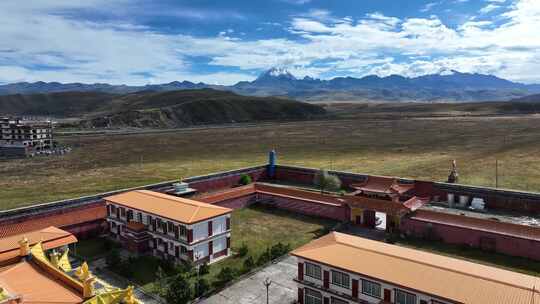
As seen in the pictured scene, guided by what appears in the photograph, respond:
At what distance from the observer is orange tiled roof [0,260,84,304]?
57.1 ft

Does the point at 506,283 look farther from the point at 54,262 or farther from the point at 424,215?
the point at 54,262

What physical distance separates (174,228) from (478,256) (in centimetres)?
2711

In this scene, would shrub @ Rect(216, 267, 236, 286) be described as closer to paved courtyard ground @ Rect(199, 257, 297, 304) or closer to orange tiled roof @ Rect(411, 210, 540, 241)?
paved courtyard ground @ Rect(199, 257, 297, 304)

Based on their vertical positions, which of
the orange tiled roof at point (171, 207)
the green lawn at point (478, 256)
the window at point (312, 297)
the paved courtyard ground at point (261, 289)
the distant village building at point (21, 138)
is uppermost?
the distant village building at point (21, 138)

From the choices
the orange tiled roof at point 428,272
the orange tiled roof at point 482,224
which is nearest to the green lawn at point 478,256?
the orange tiled roof at point 482,224

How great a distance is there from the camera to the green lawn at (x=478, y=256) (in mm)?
33575

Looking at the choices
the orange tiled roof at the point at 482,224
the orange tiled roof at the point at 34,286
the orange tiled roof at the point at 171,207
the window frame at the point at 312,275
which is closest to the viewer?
the orange tiled roof at the point at 34,286

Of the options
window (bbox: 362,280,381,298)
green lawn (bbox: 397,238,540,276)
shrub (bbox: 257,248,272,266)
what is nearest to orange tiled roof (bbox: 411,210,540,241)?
green lawn (bbox: 397,238,540,276)

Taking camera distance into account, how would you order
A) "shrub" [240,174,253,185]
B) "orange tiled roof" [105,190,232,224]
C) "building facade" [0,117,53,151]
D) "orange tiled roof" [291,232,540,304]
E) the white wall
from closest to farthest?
"orange tiled roof" [291,232,540,304] → "orange tiled roof" [105,190,232,224] → the white wall → "shrub" [240,174,253,185] → "building facade" [0,117,53,151]

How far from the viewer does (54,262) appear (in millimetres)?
23656

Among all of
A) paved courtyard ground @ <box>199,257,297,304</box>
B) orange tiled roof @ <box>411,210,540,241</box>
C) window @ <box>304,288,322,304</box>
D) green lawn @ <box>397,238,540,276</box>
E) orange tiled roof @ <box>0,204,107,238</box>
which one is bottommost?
paved courtyard ground @ <box>199,257,297,304</box>

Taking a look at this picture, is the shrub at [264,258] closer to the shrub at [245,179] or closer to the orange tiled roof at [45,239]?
the orange tiled roof at [45,239]

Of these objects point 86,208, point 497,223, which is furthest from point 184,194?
point 497,223

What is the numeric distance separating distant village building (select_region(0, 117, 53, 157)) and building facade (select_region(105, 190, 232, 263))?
254 ft
